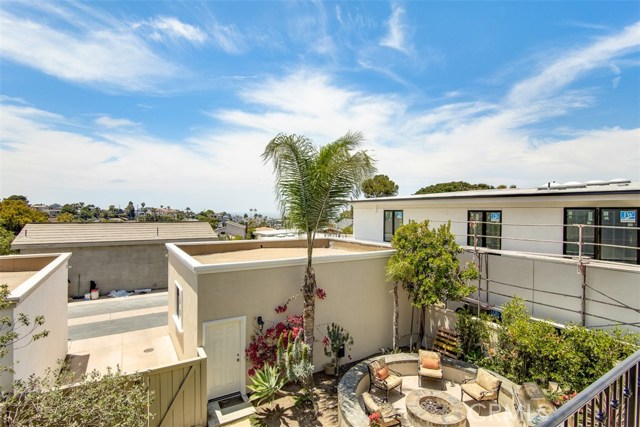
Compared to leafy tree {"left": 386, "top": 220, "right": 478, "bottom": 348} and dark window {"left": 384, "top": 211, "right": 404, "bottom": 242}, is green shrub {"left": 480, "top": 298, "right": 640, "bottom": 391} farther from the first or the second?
dark window {"left": 384, "top": 211, "right": 404, "bottom": 242}

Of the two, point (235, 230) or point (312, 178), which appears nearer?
point (312, 178)

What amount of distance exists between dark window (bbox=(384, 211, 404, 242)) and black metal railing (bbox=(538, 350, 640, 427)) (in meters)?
13.8

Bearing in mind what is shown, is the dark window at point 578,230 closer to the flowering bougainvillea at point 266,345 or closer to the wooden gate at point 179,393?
the flowering bougainvillea at point 266,345

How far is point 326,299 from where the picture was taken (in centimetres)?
1042

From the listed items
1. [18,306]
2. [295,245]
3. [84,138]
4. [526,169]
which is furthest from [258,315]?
[526,169]

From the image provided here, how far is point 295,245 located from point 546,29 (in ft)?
44.3

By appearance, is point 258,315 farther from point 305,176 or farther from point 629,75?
point 629,75

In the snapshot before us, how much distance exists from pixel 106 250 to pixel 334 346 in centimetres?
1742

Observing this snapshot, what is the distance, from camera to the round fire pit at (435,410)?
747 cm

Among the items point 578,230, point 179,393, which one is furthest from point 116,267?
point 578,230

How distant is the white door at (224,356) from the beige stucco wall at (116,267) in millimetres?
14713

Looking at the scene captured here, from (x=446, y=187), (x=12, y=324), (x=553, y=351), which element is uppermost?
(x=446, y=187)

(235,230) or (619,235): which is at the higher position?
(619,235)

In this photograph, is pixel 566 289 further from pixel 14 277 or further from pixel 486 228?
pixel 14 277
